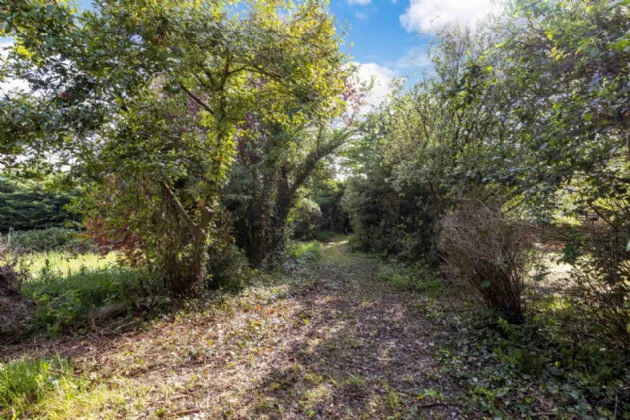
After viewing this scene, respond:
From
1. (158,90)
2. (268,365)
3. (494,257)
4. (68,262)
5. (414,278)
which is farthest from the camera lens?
(414,278)

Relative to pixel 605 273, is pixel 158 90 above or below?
above

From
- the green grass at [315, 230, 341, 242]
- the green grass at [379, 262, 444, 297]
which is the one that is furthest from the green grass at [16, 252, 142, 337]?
the green grass at [315, 230, 341, 242]

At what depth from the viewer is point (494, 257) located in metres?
3.83

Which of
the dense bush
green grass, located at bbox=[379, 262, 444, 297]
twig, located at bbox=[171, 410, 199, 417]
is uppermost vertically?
the dense bush

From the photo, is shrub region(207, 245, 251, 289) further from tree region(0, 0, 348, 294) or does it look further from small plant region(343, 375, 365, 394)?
small plant region(343, 375, 365, 394)

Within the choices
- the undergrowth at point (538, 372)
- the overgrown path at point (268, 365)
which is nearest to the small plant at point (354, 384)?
the overgrown path at point (268, 365)

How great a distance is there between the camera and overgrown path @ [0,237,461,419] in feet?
8.27

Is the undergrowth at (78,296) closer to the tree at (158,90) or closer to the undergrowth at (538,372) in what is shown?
the tree at (158,90)

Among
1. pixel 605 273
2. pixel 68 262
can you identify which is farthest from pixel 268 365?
pixel 68 262

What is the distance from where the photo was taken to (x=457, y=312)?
4820mm

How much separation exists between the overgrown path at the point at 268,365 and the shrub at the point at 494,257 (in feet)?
3.34

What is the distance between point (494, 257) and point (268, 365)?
334 centimetres

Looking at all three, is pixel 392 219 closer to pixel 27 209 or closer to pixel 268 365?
pixel 268 365

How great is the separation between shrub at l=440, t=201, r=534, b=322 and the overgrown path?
1018mm
